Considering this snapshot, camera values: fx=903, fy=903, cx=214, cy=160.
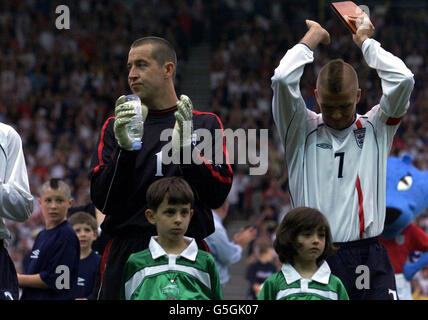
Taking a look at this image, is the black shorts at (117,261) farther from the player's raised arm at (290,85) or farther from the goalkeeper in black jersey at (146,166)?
the player's raised arm at (290,85)

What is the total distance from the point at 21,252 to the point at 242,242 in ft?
23.0

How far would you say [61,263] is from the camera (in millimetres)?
7312

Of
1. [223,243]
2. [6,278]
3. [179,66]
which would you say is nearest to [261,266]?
[223,243]

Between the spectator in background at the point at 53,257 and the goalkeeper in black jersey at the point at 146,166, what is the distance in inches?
77.0

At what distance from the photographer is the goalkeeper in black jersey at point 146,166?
5.06 metres

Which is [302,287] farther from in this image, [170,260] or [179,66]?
[179,66]

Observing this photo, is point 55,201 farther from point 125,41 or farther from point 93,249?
point 125,41

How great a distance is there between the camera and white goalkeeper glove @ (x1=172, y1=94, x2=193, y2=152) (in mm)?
4969

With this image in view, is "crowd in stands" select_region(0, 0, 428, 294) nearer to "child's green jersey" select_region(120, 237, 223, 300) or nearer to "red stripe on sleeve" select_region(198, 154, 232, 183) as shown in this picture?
"red stripe on sleeve" select_region(198, 154, 232, 183)

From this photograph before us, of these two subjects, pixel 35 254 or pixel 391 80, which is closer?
pixel 391 80

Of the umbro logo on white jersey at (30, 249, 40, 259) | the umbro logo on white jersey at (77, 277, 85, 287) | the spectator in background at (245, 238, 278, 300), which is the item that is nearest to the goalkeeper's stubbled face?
the umbro logo on white jersey at (30, 249, 40, 259)

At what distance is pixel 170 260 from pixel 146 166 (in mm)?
593
